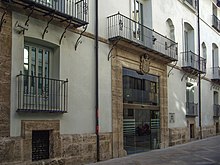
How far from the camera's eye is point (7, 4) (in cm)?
874

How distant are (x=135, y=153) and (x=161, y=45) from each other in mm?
5342

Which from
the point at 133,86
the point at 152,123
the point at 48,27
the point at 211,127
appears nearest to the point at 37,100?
the point at 48,27

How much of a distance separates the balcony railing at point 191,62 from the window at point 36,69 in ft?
35.6

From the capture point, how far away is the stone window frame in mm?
8977

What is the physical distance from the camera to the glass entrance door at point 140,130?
13.6 meters

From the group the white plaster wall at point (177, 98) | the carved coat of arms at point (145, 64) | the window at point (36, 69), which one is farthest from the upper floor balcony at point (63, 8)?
the white plaster wall at point (177, 98)

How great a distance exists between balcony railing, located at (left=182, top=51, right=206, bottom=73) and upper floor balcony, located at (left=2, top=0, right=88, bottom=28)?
959 centimetres

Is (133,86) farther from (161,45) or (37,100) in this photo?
(37,100)

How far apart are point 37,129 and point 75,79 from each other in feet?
7.39

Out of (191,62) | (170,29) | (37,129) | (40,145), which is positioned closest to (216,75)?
(191,62)

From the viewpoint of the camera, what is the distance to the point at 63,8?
10227 mm

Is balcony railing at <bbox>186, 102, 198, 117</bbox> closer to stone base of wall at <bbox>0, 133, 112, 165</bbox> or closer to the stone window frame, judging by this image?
stone base of wall at <bbox>0, 133, 112, 165</bbox>

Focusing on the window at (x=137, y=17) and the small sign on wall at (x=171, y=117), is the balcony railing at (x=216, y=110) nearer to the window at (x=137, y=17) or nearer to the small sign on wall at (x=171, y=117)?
the small sign on wall at (x=171, y=117)

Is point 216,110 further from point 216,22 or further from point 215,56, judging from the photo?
point 216,22
